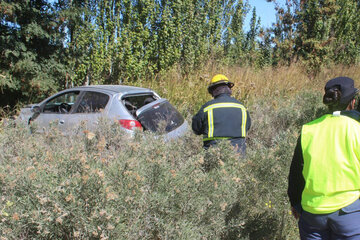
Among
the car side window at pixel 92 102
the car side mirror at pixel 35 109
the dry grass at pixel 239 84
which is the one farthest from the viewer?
the dry grass at pixel 239 84

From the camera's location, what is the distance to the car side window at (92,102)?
5.92 metres

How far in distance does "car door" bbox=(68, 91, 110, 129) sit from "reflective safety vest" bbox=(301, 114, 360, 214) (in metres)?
4.13

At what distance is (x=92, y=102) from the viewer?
6.11 metres

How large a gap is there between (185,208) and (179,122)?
11.3ft

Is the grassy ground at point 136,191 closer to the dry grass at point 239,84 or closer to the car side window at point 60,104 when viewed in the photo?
the car side window at point 60,104

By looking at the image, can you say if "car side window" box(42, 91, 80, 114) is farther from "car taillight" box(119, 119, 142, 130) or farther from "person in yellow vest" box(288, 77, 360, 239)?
"person in yellow vest" box(288, 77, 360, 239)

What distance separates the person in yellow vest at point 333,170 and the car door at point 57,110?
16.2ft

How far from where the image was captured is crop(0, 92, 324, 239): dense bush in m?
2.21

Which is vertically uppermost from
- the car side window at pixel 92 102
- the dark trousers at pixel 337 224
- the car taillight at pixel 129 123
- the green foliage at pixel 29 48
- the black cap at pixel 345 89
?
the green foliage at pixel 29 48

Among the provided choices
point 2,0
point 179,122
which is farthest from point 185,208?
point 2,0

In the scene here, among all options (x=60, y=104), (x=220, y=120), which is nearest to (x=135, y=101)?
(x=60, y=104)

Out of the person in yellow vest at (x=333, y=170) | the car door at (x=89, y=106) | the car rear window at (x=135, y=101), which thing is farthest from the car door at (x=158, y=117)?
the person in yellow vest at (x=333, y=170)

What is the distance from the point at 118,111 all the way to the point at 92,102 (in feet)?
2.68

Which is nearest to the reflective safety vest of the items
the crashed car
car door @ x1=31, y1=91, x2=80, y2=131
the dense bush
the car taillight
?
the dense bush
